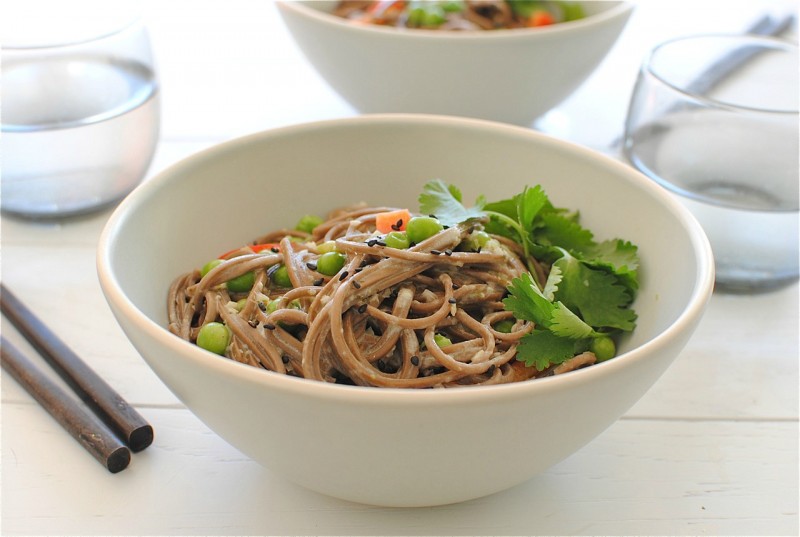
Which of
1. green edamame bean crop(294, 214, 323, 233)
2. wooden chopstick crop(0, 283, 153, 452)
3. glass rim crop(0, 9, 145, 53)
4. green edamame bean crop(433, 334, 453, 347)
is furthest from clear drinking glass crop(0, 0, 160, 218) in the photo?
green edamame bean crop(433, 334, 453, 347)

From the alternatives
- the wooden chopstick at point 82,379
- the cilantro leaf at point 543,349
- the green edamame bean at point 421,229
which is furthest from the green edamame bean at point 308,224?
the cilantro leaf at point 543,349

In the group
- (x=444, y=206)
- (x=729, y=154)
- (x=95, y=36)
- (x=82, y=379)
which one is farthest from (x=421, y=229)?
(x=95, y=36)

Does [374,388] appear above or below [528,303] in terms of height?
above

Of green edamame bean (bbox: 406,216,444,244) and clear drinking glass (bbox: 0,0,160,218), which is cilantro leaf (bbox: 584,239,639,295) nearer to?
green edamame bean (bbox: 406,216,444,244)

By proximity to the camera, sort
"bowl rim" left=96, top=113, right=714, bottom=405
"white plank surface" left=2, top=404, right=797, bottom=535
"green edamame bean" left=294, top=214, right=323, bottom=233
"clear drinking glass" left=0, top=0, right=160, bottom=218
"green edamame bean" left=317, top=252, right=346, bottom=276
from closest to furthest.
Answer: "bowl rim" left=96, top=113, right=714, bottom=405, "white plank surface" left=2, top=404, right=797, bottom=535, "green edamame bean" left=317, top=252, right=346, bottom=276, "green edamame bean" left=294, top=214, right=323, bottom=233, "clear drinking glass" left=0, top=0, right=160, bottom=218

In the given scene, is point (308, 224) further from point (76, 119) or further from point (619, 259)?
point (76, 119)

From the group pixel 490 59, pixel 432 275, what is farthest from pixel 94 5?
pixel 432 275

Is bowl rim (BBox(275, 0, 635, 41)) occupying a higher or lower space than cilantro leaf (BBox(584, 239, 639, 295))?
higher

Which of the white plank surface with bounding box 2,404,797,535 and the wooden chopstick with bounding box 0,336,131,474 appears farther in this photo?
the wooden chopstick with bounding box 0,336,131,474
